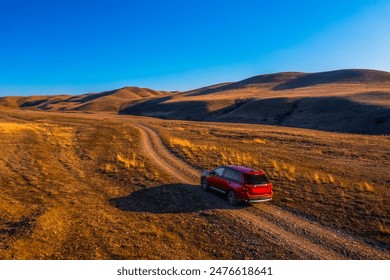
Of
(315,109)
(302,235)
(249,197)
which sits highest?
(315,109)

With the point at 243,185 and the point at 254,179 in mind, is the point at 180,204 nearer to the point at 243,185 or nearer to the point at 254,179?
the point at 243,185

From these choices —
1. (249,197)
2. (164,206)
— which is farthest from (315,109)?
(164,206)

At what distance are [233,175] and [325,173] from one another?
957cm

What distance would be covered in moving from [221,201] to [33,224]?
360 inches

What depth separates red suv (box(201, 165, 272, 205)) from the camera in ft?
55.7

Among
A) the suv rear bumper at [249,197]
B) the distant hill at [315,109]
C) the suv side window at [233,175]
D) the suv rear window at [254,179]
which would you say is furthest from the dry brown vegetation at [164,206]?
the distant hill at [315,109]

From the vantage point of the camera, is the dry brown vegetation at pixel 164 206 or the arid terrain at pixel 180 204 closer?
the dry brown vegetation at pixel 164 206

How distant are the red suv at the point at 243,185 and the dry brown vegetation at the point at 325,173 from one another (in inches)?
50.4

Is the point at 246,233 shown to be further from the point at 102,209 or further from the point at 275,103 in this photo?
the point at 275,103

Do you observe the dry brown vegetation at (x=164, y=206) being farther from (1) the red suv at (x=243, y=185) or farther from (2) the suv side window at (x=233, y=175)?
(2) the suv side window at (x=233, y=175)

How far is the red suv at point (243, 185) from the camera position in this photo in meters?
17.0

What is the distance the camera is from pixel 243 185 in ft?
55.9

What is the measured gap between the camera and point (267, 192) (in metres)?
17.5
